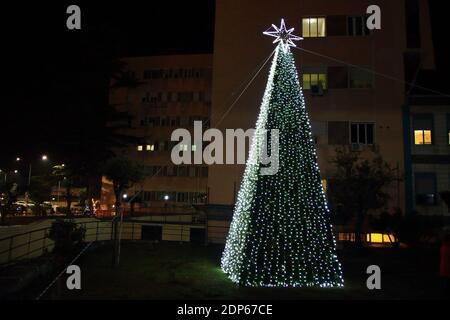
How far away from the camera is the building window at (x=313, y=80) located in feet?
68.1

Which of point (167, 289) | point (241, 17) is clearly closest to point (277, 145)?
point (167, 289)

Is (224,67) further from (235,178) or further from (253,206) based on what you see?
Answer: (253,206)

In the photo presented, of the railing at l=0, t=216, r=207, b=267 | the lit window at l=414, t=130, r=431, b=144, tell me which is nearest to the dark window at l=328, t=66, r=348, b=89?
the lit window at l=414, t=130, r=431, b=144

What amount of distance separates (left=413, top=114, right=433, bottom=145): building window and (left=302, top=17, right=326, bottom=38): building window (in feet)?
21.5

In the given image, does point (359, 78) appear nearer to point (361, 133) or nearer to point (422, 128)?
point (361, 133)

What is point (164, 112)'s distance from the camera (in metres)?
43.5

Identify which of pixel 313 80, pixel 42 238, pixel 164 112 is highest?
pixel 164 112

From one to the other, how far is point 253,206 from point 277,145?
183 centimetres

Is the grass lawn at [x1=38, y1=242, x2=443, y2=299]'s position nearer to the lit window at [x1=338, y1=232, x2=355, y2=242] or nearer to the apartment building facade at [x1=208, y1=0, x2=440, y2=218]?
the lit window at [x1=338, y1=232, x2=355, y2=242]

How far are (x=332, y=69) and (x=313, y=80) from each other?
1105 mm

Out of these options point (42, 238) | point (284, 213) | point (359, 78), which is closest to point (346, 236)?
point (359, 78)

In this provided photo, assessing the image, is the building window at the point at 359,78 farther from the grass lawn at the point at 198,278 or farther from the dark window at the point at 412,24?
the grass lawn at the point at 198,278

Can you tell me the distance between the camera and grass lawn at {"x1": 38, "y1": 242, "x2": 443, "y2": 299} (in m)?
9.16

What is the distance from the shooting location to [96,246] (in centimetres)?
1591
